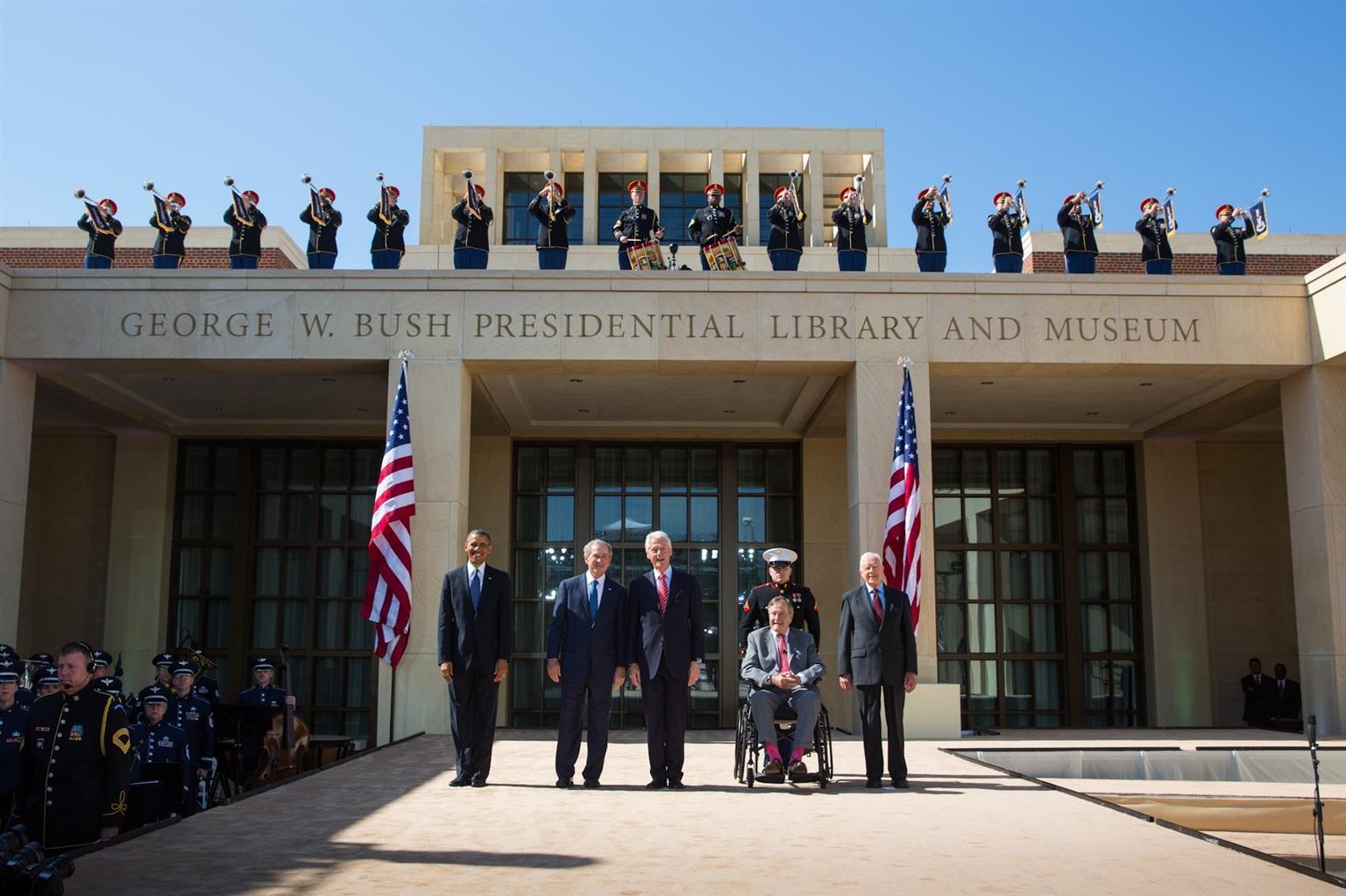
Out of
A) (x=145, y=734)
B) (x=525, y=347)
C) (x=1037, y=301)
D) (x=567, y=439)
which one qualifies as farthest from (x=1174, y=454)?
(x=145, y=734)

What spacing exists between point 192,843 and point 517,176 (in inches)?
1064

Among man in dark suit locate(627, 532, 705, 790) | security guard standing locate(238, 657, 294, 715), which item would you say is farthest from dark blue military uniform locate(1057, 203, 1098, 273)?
security guard standing locate(238, 657, 294, 715)

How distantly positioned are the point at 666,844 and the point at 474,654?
3214 mm

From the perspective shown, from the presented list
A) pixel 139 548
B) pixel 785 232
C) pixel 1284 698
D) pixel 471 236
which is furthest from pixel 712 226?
pixel 1284 698

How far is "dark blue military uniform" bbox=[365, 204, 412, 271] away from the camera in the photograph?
16.2m

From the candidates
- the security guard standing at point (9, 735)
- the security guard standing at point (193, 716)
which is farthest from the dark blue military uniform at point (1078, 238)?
the security guard standing at point (9, 735)

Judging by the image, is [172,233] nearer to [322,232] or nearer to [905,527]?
[322,232]

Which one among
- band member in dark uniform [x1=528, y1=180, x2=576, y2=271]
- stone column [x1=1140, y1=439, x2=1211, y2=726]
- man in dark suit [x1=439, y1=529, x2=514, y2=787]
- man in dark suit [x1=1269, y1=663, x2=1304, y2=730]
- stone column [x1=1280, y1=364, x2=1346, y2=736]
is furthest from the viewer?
stone column [x1=1140, y1=439, x2=1211, y2=726]

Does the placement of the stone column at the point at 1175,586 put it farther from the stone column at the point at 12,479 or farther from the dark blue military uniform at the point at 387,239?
the stone column at the point at 12,479

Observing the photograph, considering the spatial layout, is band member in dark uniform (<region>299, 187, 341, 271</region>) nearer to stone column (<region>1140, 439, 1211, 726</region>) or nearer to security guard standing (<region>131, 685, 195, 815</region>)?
security guard standing (<region>131, 685, 195, 815</region>)

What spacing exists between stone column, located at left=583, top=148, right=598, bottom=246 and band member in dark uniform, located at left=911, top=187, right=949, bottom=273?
15.4 metres

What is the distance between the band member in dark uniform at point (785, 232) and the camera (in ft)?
53.5

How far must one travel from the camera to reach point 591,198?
31031 mm

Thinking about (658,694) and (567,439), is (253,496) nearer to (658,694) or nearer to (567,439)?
(567,439)
